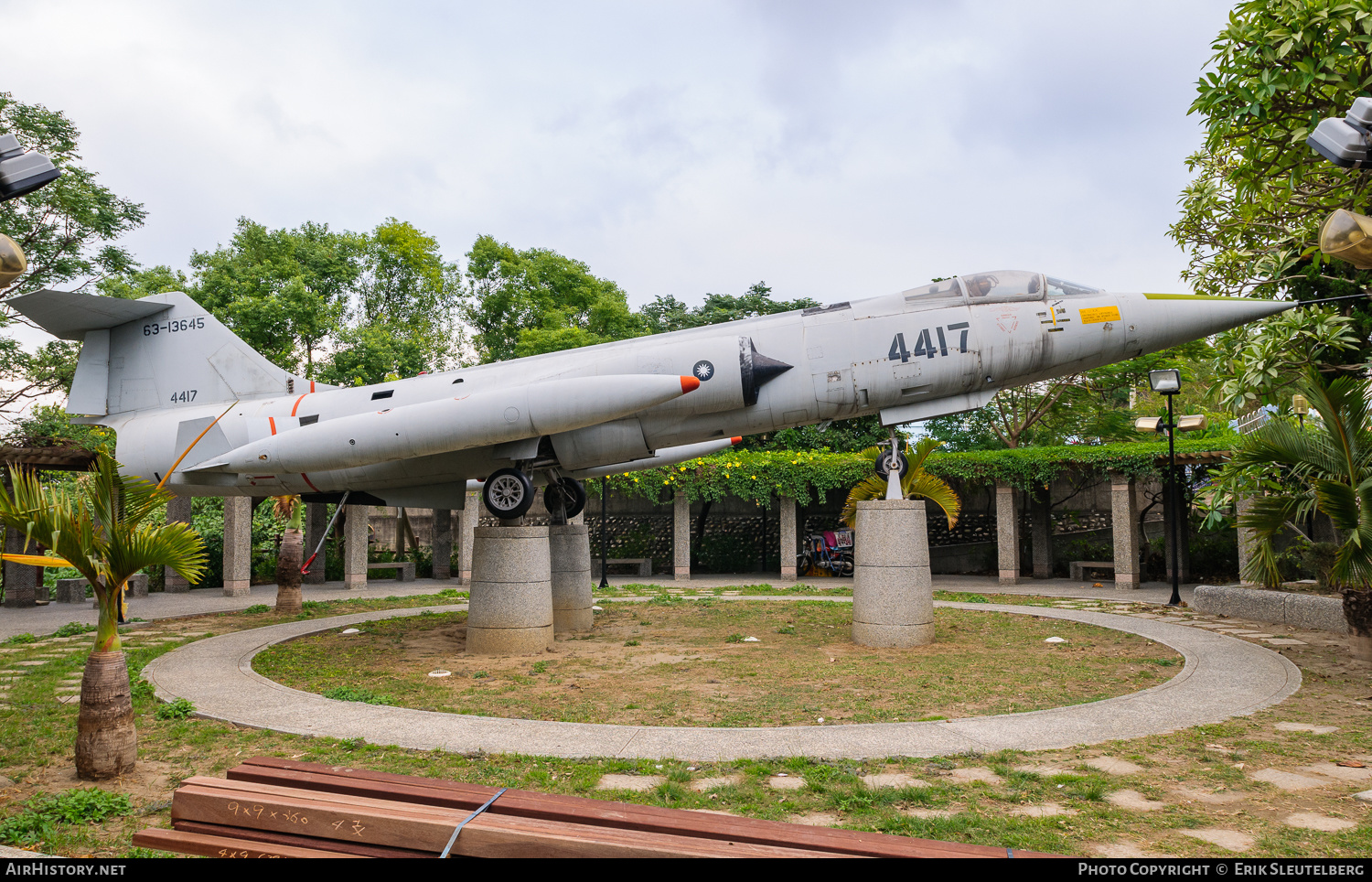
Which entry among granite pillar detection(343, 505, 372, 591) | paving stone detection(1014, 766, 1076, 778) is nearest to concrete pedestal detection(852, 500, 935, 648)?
paving stone detection(1014, 766, 1076, 778)

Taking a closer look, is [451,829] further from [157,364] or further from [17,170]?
[157,364]

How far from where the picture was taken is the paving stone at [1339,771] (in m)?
5.71

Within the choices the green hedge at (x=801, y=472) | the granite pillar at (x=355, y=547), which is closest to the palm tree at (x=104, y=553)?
the granite pillar at (x=355, y=547)

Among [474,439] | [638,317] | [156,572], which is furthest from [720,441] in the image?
[638,317]

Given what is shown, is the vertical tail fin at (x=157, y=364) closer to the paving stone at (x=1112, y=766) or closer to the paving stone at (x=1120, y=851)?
the paving stone at (x=1112, y=766)

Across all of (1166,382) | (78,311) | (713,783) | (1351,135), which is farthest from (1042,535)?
(78,311)

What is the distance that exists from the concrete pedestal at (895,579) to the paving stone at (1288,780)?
595 cm

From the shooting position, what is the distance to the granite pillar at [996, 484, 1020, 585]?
79.4 ft

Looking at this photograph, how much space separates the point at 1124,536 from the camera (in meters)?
22.1

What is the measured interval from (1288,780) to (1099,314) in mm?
7275

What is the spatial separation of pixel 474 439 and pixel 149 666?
5021mm
